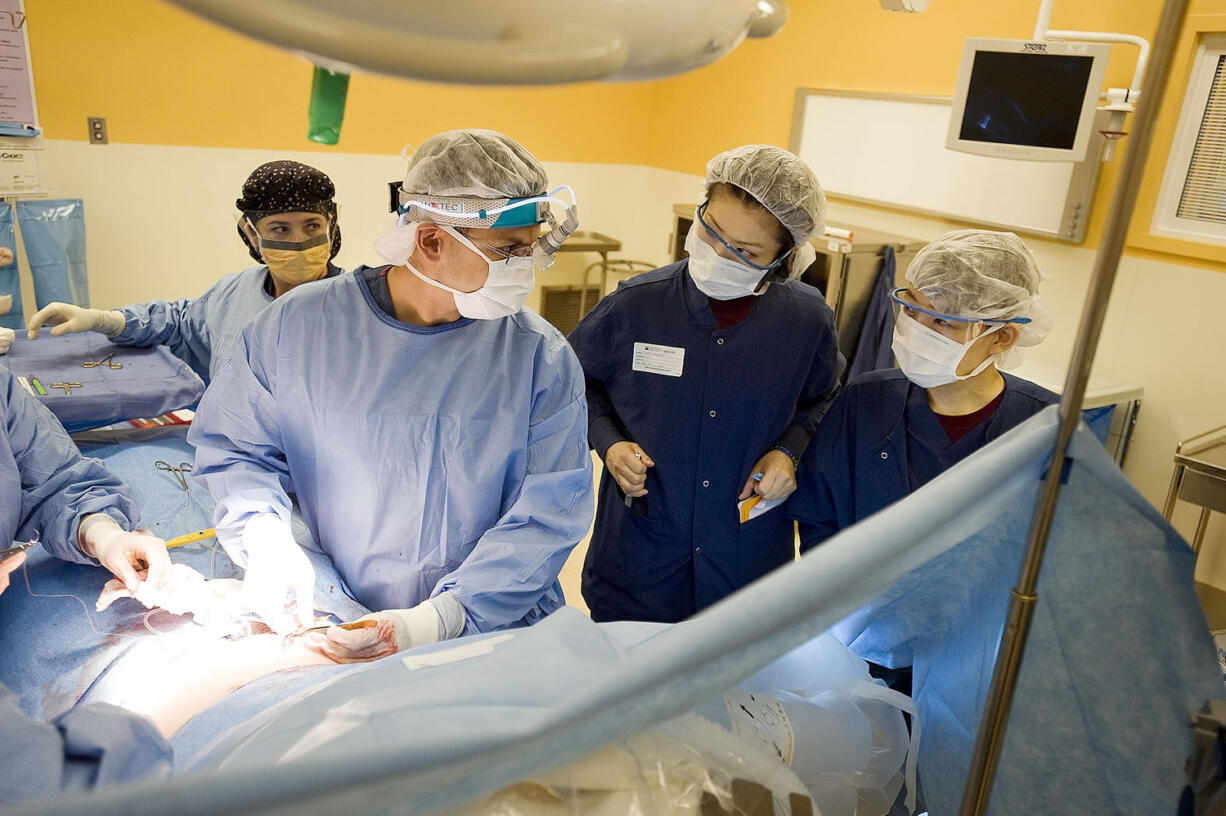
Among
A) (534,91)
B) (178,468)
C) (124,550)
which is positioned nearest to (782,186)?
(124,550)

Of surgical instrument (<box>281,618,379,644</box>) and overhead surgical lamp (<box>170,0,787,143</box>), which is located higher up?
overhead surgical lamp (<box>170,0,787,143</box>)

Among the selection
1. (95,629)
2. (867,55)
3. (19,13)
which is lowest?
(95,629)

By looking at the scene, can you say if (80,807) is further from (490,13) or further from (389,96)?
(389,96)

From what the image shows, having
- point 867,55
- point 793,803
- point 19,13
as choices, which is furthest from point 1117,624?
point 19,13

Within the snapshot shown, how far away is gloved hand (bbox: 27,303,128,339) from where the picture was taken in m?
2.53

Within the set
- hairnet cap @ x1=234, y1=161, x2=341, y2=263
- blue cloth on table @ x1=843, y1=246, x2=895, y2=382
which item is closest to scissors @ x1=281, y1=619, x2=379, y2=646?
hairnet cap @ x1=234, y1=161, x2=341, y2=263

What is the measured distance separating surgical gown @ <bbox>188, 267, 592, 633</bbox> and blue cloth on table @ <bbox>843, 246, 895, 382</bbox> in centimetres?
237

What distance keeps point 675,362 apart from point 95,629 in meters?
1.19

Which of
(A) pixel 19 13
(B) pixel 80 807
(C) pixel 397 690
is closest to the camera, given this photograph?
(B) pixel 80 807

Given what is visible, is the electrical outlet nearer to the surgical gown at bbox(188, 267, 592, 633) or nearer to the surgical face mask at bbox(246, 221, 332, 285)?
the surgical face mask at bbox(246, 221, 332, 285)

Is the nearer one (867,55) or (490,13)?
(490,13)

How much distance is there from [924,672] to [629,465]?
85 centimetres

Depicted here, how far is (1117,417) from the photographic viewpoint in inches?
123

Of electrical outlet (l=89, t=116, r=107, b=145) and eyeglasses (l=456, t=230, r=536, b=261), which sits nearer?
eyeglasses (l=456, t=230, r=536, b=261)
